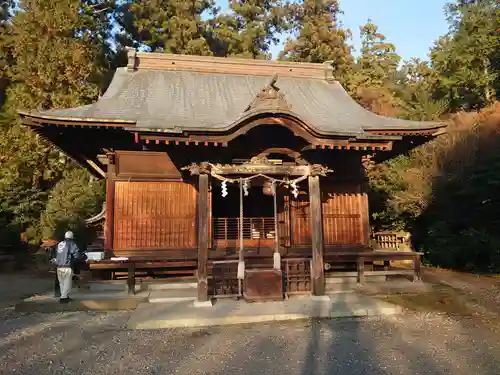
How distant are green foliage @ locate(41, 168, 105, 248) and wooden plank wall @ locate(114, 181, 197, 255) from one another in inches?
366

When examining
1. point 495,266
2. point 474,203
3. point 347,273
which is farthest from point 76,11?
point 495,266

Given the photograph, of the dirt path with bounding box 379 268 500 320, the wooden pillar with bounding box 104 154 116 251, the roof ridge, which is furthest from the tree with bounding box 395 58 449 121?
the wooden pillar with bounding box 104 154 116 251

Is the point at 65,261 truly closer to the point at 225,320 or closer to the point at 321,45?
the point at 225,320

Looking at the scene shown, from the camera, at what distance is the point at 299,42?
32188 millimetres

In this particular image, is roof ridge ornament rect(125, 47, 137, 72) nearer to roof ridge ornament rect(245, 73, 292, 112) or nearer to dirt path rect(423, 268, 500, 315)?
roof ridge ornament rect(245, 73, 292, 112)

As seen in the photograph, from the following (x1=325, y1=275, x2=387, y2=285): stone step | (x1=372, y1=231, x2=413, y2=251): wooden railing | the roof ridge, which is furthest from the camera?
(x1=372, y1=231, x2=413, y2=251): wooden railing

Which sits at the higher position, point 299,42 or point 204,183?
point 299,42

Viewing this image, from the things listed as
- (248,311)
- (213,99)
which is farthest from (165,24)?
(248,311)

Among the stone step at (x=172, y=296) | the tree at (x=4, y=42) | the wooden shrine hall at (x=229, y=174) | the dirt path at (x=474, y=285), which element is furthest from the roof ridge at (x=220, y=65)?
the tree at (x=4, y=42)

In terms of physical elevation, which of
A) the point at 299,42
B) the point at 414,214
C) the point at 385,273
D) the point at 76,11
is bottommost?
the point at 385,273

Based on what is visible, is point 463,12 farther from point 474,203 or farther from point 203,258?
point 203,258

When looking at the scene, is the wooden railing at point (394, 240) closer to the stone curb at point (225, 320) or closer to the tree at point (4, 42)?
the stone curb at point (225, 320)

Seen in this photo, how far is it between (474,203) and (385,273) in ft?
26.1

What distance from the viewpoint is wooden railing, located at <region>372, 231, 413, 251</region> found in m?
18.6
